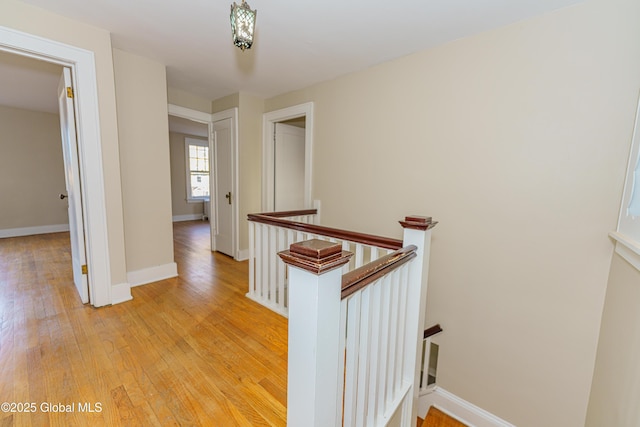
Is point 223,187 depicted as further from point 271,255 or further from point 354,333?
point 354,333

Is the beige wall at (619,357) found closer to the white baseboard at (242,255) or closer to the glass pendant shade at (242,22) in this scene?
the glass pendant shade at (242,22)

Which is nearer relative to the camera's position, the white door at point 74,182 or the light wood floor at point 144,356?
the light wood floor at point 144,356

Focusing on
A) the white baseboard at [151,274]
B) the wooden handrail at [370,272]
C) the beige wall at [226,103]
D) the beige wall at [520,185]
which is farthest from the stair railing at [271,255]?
the beige wall at [226,103]

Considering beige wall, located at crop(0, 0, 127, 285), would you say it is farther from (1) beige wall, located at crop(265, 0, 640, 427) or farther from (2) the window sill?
(2) the window sill

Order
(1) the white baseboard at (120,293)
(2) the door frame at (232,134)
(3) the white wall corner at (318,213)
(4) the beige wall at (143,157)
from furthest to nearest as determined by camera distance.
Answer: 1. (2) the door frame at (232,134)
2. (3) the white wall corner at (318,213)
3. (4) the beige wall at (143,157)
4. (1) the white baseboard at (120,293)

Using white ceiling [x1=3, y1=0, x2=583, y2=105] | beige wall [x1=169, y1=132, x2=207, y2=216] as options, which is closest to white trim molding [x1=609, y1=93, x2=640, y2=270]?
white ceiling [x1=3, y1=0, x2=583, y2=105]

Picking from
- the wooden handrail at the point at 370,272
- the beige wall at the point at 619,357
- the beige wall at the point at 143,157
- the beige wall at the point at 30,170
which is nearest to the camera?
the wooden handrail at the point at 370,272

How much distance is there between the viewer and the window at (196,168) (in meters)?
7.19

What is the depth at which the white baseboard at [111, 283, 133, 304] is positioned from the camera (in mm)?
2485

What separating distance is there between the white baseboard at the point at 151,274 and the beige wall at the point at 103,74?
298 mm

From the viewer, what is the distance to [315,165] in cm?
329

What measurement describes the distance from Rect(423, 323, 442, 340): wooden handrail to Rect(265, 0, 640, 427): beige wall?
6 cm

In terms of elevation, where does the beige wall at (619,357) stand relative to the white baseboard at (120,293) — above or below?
above

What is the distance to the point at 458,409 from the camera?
2113 millimetres
